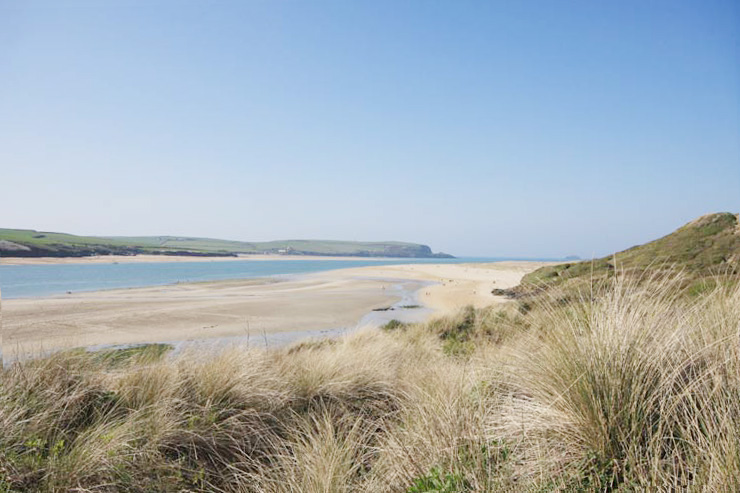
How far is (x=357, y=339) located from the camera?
724 cm

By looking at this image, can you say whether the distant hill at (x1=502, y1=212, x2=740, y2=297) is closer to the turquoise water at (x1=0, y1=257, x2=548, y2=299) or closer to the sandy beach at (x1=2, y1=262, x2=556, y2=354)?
the sandy beach at (x1=2, y1=262, x2=556, y2=354)

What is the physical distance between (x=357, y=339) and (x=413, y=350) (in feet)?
3.74

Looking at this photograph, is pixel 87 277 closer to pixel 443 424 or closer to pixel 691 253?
pixel 443 424

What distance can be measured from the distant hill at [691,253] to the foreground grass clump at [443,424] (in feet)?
16.8

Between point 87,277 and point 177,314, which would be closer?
point 177,314

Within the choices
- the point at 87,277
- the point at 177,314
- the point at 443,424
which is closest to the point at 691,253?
the point at 443,424

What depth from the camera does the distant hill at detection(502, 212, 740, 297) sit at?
8.19 m

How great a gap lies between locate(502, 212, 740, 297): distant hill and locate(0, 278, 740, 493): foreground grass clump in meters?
5.11

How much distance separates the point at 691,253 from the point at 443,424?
9.85 metres

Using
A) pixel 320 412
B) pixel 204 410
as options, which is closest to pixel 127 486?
pixel 204 410

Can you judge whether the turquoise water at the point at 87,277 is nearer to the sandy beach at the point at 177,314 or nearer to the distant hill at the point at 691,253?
the sandy beach at the point at 177,314

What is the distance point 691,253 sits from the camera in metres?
9.49

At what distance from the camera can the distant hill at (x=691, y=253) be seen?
8188 mm

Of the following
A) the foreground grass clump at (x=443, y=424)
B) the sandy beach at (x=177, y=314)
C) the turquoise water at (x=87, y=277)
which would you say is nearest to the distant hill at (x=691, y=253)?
the foreground grass clump at (x=443, y=424)
